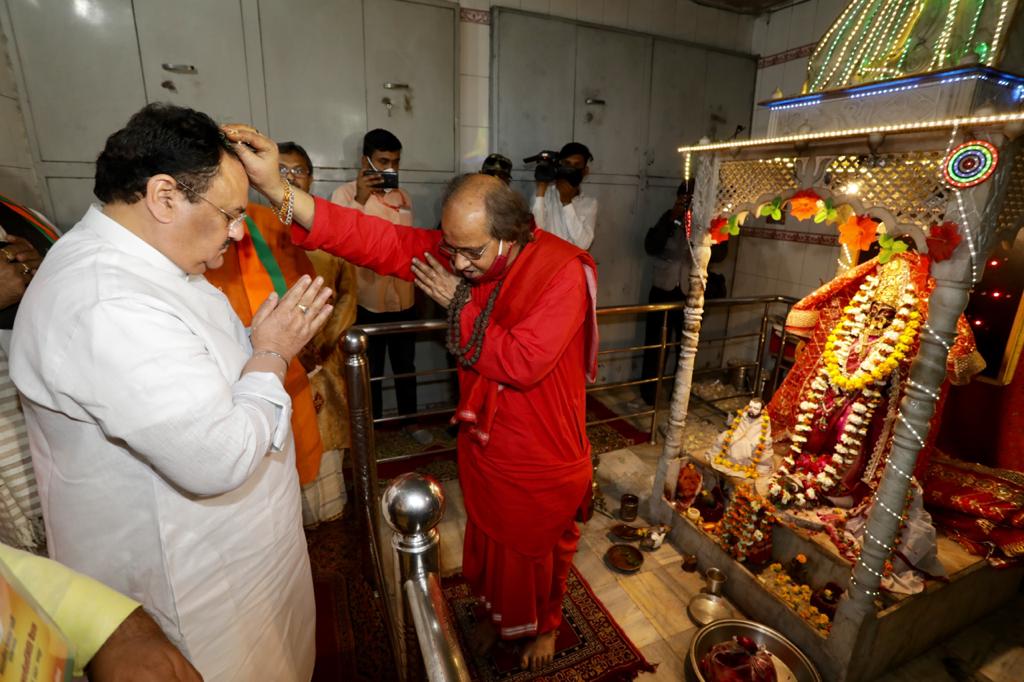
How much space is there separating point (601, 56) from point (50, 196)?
15.3 feet

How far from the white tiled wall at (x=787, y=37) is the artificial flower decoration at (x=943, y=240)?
3.78 metres

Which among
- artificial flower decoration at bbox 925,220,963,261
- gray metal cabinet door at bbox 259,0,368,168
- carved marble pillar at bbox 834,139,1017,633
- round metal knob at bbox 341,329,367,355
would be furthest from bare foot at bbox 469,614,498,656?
gray metal cabinet door at bbox 259,0,368,168

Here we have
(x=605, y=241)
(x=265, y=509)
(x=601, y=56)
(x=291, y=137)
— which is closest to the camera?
(x=265, y=509)

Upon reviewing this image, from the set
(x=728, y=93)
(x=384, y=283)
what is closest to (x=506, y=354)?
(x=384, y=283)

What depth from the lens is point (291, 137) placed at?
12.6ft

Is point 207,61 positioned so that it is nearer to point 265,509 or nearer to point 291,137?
point 291,137

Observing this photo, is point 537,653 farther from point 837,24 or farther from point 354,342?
point 837,24

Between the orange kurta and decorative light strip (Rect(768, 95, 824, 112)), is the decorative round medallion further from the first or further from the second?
the orange kurta

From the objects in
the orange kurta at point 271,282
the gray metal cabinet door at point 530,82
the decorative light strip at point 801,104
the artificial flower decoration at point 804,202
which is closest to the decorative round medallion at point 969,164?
the artificial flower decoration at point 804,202

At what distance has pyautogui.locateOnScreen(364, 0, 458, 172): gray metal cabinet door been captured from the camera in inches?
156

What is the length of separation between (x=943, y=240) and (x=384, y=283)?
11.1ft

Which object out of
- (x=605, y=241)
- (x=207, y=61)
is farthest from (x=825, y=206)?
(x=207, y=61)

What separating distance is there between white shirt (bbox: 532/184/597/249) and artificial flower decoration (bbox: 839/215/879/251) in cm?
193

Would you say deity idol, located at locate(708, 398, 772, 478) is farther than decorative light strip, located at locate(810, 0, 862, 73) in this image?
Yes
